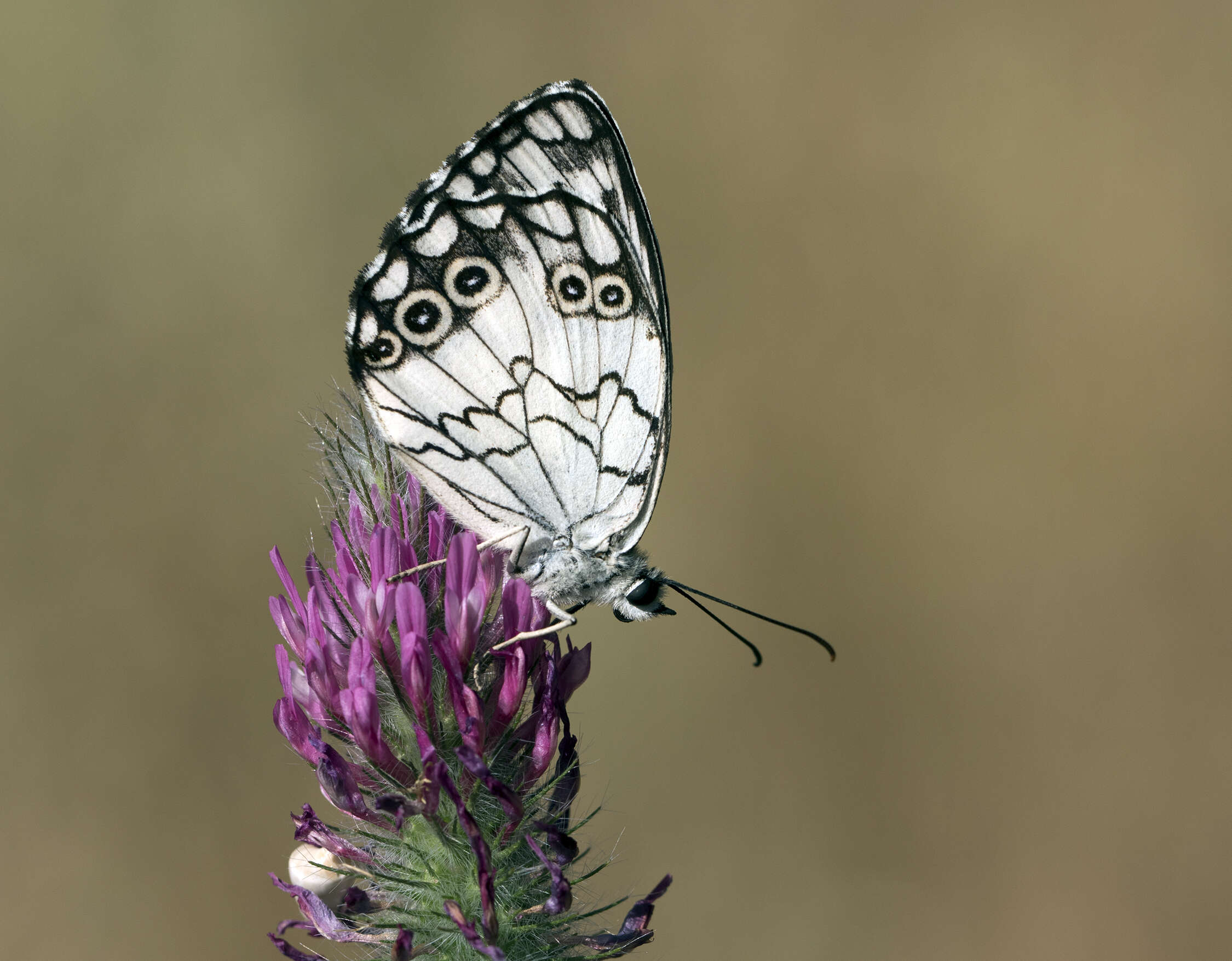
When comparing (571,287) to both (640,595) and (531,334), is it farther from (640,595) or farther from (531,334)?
(640,595)

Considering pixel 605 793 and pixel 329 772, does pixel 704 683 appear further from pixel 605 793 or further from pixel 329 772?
pixel 329 772

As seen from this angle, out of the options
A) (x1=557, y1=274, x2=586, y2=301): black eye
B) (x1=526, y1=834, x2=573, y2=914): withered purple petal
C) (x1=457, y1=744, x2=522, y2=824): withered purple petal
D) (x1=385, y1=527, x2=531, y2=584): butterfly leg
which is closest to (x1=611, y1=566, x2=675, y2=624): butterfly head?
(x1=385, y1=527, x2=531, y2=584): butterfly leg

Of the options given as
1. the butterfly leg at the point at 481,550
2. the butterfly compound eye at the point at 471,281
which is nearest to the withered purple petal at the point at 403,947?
the butterfly leg at the point at 481,550

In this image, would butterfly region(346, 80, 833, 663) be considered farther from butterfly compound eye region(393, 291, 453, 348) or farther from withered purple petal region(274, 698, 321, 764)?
withered purple petal region(274, 698, 321, 764)

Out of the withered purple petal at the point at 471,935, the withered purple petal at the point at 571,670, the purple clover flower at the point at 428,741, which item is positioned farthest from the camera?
the withered purple petal at the point at 571,670

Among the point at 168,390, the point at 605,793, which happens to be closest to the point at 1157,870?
the point at 605,793

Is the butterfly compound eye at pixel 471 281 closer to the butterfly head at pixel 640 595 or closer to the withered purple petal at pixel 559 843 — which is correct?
the butterfly head at pixel 640 595
